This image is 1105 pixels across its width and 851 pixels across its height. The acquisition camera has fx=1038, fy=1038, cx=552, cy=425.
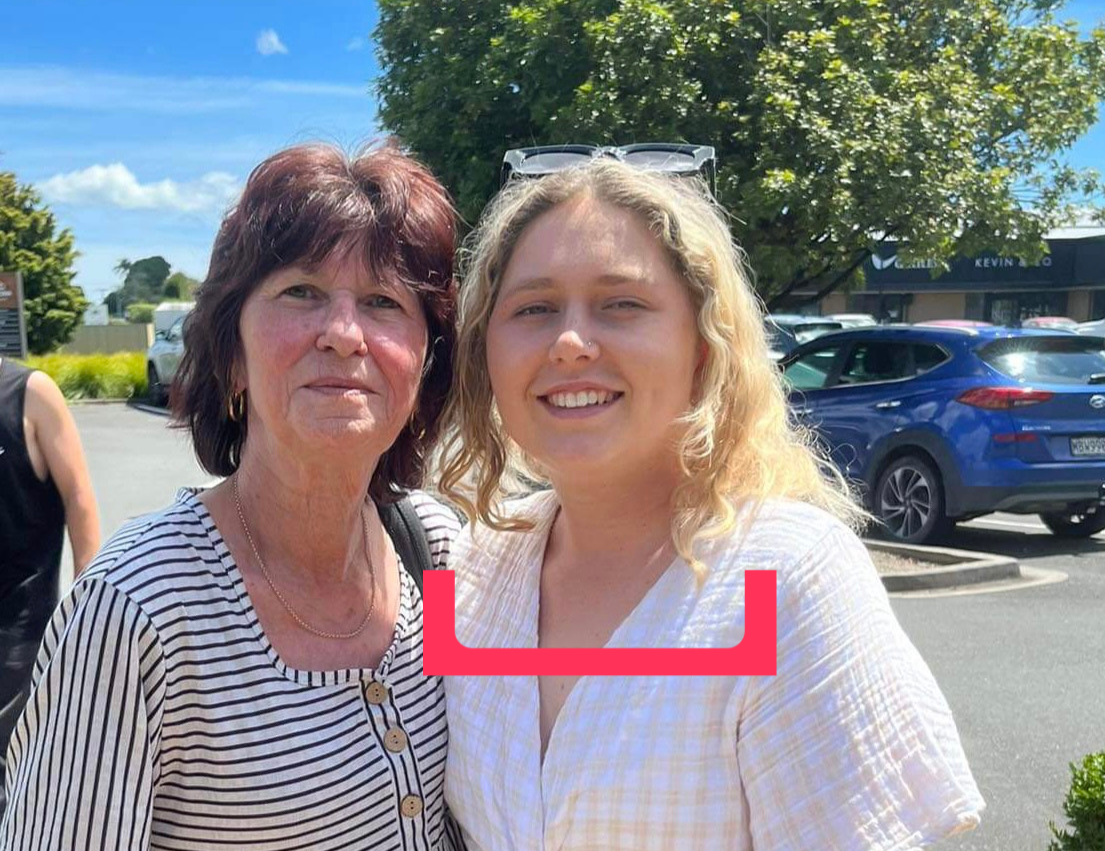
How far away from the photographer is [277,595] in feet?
5.99

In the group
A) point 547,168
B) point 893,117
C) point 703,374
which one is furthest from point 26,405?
point 893,117

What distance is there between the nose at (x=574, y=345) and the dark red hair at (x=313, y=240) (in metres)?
0.37

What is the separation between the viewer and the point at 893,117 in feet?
24.8

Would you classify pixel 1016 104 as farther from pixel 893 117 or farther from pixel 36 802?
pixel 36 802

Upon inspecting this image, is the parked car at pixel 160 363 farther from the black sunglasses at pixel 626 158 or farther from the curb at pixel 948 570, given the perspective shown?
the black sunglasses at pixel 626 158

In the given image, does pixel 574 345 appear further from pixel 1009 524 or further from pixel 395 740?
pixel 1009 524

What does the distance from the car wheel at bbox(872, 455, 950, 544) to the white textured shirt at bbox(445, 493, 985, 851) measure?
7.63 metres

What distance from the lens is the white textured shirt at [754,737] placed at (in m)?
1.40

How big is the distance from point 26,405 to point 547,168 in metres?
1.81

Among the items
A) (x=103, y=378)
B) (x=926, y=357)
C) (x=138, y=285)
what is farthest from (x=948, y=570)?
(x=138, y=285)

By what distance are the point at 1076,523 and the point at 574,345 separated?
940 cm

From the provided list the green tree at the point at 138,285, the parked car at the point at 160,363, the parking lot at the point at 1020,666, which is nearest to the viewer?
the parking lot at the point at 1020,666

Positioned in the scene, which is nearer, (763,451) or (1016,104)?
(763,451)
